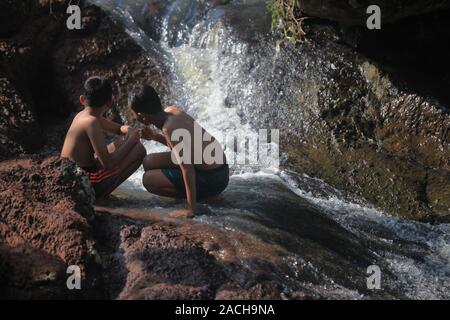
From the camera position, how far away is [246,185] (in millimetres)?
5750

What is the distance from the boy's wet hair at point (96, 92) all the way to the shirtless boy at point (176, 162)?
28cm

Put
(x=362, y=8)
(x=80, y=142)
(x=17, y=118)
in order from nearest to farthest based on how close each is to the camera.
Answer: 1. (x=80, y=142)
2. (x=362, y=8)
3. (x=17, y=118)

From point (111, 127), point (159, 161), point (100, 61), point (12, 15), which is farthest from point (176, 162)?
point (12, 15)

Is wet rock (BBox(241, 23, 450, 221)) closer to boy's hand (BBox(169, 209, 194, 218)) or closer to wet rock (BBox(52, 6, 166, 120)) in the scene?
wet rock (BBox(52, 6, 166, 120))

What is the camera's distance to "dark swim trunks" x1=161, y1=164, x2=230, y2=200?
488 cm

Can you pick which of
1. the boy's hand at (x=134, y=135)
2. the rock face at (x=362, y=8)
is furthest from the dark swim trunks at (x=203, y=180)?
the rock face at (x=362, y=8)

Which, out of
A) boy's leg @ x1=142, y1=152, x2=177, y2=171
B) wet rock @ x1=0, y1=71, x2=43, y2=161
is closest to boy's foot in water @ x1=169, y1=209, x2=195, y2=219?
boy's leg @ x1=142, y1=152, x2=177, y2=171

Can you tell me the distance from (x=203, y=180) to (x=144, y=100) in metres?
0.82

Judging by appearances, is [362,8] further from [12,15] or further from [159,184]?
[12,15]

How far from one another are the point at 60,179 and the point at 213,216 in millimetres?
1162

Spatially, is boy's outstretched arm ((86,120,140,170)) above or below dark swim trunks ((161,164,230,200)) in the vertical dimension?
above

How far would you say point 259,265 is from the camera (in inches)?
146

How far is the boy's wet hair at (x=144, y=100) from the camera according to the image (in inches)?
179
